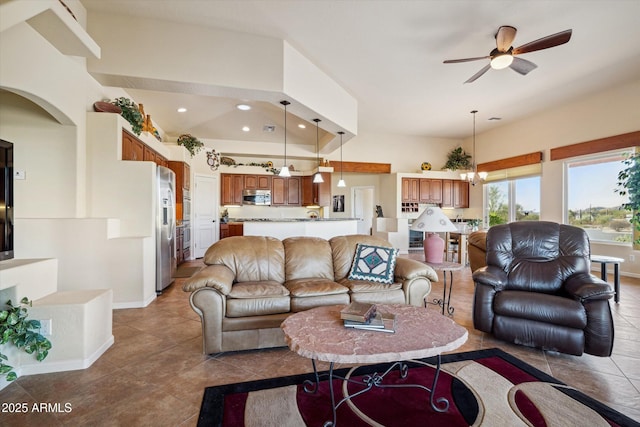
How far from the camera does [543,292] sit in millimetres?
2721

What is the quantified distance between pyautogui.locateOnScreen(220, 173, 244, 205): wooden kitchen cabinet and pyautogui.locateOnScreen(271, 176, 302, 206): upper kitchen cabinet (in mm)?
887

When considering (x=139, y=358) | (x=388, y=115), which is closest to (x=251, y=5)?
(x=139, y=358)

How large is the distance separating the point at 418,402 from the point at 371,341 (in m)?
0.59

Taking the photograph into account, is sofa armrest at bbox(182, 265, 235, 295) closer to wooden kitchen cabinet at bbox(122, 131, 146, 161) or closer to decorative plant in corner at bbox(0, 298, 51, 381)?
decorative plant in corner at bbox(0, 298, 51, 381)

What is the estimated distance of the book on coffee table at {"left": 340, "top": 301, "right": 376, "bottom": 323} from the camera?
1.72 m

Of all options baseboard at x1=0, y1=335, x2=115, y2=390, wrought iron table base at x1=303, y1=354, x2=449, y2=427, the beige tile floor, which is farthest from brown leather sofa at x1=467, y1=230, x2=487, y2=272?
baseboard at x1=0, y1=335, x2=115, y2=390

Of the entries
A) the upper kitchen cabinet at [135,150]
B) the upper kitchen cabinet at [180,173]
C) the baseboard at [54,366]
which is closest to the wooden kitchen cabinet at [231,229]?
the upper kitchen cabinet at [180,173]

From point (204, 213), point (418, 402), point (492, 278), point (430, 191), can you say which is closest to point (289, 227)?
point (204, 213)

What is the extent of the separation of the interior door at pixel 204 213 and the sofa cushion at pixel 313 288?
5234mm

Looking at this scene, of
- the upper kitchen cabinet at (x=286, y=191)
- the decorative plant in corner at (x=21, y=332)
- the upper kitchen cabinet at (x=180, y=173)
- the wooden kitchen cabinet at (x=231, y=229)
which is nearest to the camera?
the decorative plant in corner at (x=21, y=332)

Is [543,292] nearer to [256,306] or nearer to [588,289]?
[588,289]

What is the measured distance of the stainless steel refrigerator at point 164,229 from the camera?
4.10m

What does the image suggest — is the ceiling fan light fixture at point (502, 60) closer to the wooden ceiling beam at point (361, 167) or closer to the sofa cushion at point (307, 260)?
the sofa cushion at point (307, 260)

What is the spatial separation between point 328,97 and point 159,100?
11.1 ft
